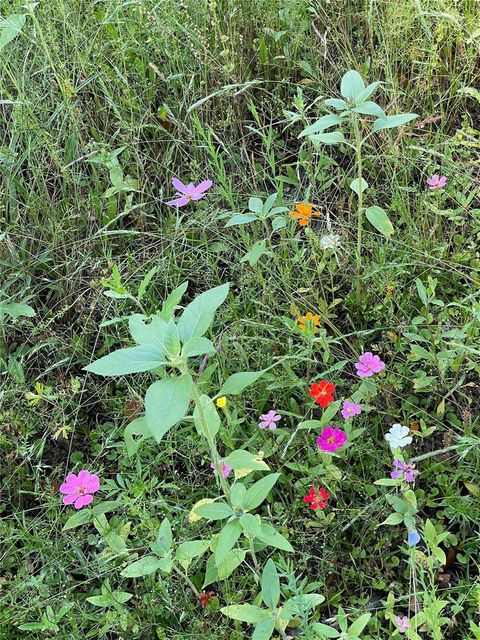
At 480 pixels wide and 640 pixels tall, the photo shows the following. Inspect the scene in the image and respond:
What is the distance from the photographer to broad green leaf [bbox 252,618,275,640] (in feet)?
3.98

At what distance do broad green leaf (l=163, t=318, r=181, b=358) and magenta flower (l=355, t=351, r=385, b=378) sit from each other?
0.72m

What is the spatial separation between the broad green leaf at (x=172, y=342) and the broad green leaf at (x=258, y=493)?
12.7 inches

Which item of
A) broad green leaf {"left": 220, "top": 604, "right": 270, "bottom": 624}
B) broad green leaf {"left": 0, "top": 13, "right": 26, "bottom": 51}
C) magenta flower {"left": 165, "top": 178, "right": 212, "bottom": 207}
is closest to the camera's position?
broad green leaf {"left": 220, "top": 604, "right": 270, "bottom": 624}

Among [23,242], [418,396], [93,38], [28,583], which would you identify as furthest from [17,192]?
[418,396]

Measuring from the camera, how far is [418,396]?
5.81 ft

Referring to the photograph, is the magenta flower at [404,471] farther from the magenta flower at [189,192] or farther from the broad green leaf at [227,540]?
the magenta flower at [189,192]

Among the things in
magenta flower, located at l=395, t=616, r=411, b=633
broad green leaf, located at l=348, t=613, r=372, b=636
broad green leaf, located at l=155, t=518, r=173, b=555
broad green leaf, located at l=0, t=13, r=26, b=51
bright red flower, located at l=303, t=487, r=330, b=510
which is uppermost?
broad green leaf, located at l=0, t=13, r=26, b=51

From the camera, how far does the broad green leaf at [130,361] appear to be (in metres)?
1.11

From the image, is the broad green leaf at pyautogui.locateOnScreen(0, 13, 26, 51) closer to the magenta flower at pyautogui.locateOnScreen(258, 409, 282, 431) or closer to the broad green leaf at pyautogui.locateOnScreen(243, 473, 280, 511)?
the magenta flower at pyautogui.locateOnScreen(258, 409, 282, 431)

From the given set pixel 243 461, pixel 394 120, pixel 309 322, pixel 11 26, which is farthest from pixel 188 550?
pixel 11 26

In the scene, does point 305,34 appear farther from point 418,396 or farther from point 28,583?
point 28,583

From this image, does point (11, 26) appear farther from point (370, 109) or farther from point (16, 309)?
point (370, 109)

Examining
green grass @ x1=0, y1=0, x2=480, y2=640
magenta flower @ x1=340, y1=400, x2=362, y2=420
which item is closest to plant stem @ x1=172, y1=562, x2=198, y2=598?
green grass @ x1=0, y1=0, x2=480, y2=640

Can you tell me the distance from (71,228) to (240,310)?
25.8 inches
